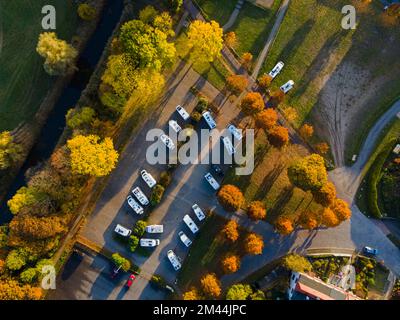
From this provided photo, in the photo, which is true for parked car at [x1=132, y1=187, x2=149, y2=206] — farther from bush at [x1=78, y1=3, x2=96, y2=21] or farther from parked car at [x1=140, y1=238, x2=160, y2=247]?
bush at [x1=78, y1=3, x2=96, y2=21]

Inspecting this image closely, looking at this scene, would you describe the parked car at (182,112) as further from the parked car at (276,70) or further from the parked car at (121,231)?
the parked car at (121,231)

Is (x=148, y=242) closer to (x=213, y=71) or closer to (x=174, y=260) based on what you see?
(x=174, y=260)

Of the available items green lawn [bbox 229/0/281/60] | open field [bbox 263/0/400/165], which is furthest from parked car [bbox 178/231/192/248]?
green lawn [bbox 229/0/281/60]

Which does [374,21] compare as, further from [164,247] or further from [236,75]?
[164,247]

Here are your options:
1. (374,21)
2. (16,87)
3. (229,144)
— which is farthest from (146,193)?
(374,21)

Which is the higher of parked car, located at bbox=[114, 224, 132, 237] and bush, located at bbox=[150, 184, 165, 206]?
bush, located at bbox=[150, 184, 165, 206]
